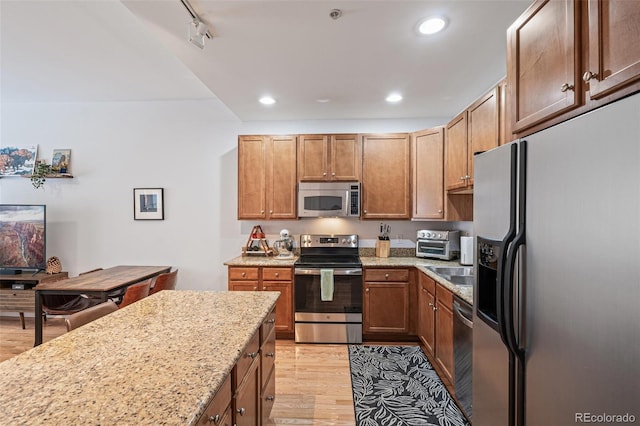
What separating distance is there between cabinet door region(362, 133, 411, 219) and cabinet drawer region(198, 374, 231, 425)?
2.69 m

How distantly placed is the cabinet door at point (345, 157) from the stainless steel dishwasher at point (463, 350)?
191 cm

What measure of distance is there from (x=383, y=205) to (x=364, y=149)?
724 mm

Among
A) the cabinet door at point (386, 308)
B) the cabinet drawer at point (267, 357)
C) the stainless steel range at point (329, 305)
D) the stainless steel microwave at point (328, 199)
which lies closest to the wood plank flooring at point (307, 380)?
the stainless steel range at point (329, 305)

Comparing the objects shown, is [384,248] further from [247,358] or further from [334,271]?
[247,358]

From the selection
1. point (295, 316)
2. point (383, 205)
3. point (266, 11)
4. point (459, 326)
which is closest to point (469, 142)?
point (383, 205)

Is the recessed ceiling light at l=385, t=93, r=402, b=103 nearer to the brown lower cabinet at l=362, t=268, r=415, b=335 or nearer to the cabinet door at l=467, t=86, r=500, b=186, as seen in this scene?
the cabinet door at l=467, t=86, r=500, b=186

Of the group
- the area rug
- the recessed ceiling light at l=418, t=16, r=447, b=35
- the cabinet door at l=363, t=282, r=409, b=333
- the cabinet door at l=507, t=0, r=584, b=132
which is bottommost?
the area rug

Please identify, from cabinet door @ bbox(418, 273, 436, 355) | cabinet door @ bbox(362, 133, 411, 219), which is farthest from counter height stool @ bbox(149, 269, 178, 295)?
cabinet door @ bbox(418, 273, 436, 355)

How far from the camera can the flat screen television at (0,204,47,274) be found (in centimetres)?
377

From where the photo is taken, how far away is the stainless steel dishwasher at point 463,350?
187 centimetres

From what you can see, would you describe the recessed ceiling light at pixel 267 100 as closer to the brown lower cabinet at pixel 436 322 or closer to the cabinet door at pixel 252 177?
the cabinet door at pixel 252 177

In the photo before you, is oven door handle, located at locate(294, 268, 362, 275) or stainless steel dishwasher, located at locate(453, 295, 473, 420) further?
oven door handle, located at locate(294, 268, 362, 275)

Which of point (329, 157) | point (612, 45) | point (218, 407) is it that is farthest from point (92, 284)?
point (612, 45)

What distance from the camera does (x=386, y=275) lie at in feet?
10.6
